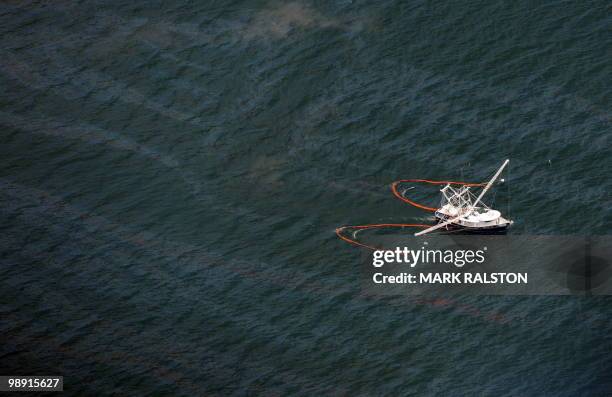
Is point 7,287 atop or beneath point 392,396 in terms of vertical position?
atop

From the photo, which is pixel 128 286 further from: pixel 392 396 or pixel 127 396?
pixel 392 396

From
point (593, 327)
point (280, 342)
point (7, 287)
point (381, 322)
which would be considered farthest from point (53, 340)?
point (593, 327)

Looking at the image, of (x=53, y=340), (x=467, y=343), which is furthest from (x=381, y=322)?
(x=53, y=340)

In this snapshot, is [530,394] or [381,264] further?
[381,264]

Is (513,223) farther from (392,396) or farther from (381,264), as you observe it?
(392,396)

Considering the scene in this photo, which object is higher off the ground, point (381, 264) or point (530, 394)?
point (381, 264)

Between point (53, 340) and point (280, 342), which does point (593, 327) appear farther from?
point (53, 340)

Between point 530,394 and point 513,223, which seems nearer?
point 530,394
